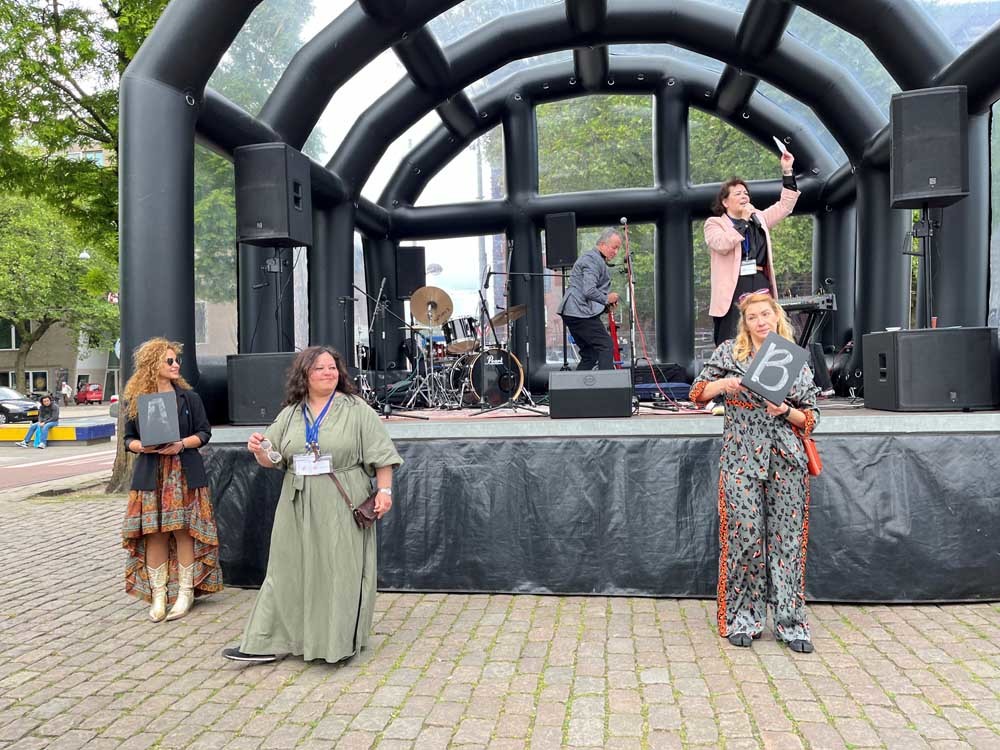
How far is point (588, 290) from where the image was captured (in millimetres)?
6801

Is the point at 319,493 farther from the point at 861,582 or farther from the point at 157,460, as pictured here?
the point at 861,582

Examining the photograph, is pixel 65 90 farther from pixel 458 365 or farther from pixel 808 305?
pixel 808 305

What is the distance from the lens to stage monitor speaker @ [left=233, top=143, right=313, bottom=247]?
5.81 meters

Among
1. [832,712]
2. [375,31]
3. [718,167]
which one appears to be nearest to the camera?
[832,712]

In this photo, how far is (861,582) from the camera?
13.9 ft

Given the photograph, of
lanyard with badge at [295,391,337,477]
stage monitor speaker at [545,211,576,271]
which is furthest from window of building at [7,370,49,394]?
lanyard with badge at [295,391,337,477]

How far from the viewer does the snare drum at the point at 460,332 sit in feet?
31.1

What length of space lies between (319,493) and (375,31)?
17.5ft

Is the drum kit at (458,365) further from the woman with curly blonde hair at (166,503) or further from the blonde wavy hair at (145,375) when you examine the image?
the blonde wavy hair at (145,375)

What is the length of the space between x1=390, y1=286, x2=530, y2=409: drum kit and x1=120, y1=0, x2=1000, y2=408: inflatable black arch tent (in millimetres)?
937

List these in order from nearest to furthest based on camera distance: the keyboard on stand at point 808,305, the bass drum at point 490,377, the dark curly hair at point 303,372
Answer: the dark curly hair at point 303,372
the keyboard on stand at point 808,305
the bass drum at point 490,377

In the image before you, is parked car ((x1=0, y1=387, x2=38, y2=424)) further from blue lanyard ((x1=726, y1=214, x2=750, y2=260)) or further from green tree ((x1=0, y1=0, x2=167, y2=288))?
blue lanyard ((x1=726, y1=214, x2=750, y2=260))

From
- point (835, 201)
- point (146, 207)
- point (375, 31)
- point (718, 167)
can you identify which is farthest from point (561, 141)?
point (146, 207)

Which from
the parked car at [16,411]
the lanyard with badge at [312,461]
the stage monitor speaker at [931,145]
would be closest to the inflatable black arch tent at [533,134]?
the stage monitor speaker at [931,145]
